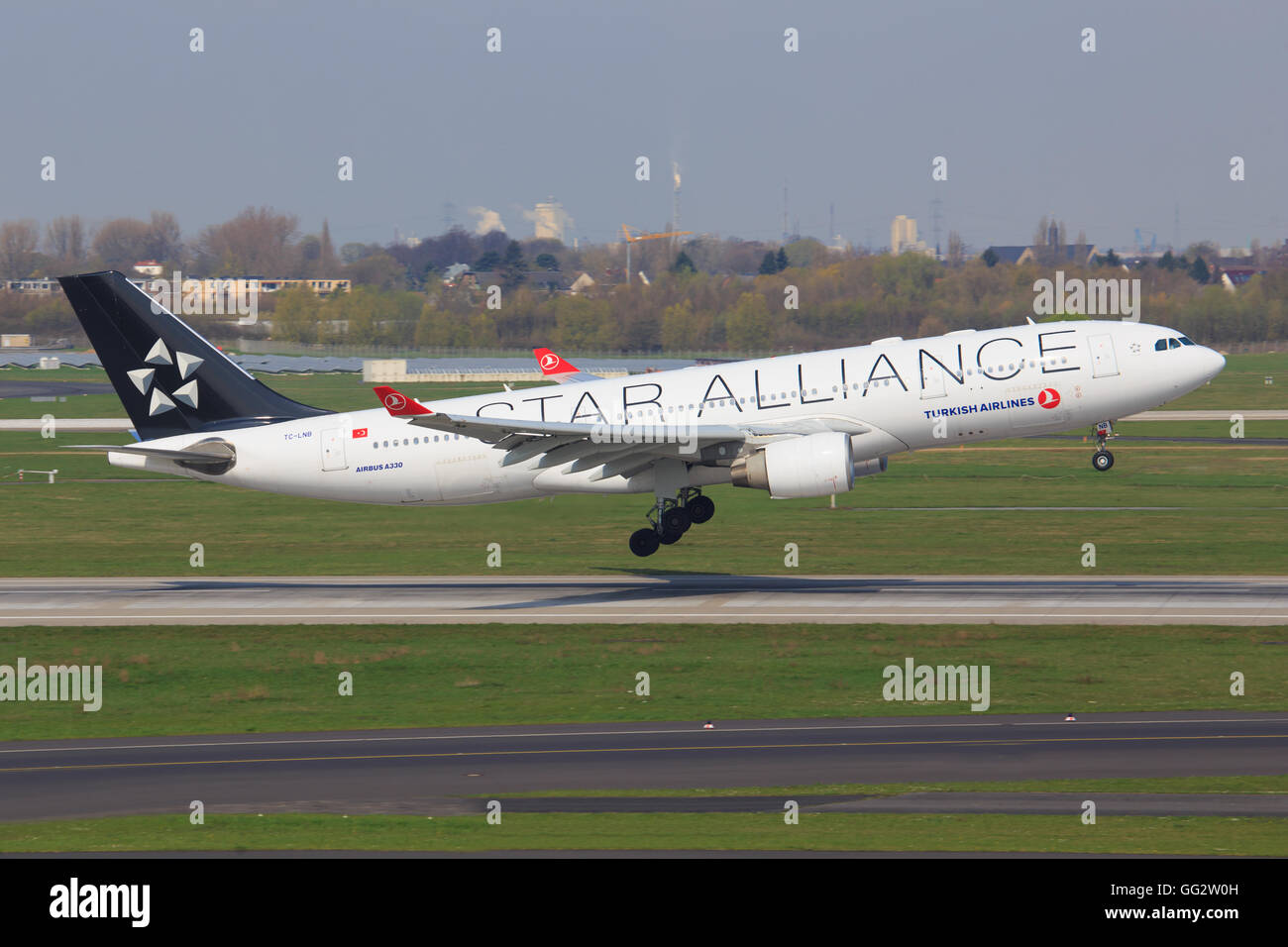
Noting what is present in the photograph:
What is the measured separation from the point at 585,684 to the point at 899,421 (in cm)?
1419

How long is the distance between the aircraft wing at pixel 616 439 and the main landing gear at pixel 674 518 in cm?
191

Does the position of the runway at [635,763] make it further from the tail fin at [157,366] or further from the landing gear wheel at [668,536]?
the tail fin at [157,366]

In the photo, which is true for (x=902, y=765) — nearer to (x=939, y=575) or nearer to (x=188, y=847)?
(x=188, y=847)

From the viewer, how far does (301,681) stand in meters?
36.6

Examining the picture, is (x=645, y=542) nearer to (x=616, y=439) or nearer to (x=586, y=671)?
(x=616, y=439)

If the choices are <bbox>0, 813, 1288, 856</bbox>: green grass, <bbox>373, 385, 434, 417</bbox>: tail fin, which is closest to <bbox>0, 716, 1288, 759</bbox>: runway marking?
<bbox>0, 813, 1288, 856</bbox>: green grass

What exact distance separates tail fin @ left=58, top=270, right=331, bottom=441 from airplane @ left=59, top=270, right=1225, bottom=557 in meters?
0.05

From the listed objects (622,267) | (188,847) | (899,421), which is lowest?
(188,847)

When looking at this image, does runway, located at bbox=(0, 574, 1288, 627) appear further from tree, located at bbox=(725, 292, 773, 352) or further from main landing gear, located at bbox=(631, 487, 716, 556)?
tree, located at bbox=(725, 292, 773, 352)

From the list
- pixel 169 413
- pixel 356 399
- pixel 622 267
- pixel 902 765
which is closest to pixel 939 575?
pixel 902 765

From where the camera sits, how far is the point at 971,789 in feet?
86.1

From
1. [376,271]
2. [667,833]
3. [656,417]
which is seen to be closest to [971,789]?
[667,833]

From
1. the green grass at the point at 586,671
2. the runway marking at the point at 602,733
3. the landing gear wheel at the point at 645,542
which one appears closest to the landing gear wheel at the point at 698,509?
the landing gear wheel at the point at 645,542

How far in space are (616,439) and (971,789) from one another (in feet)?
64.8
